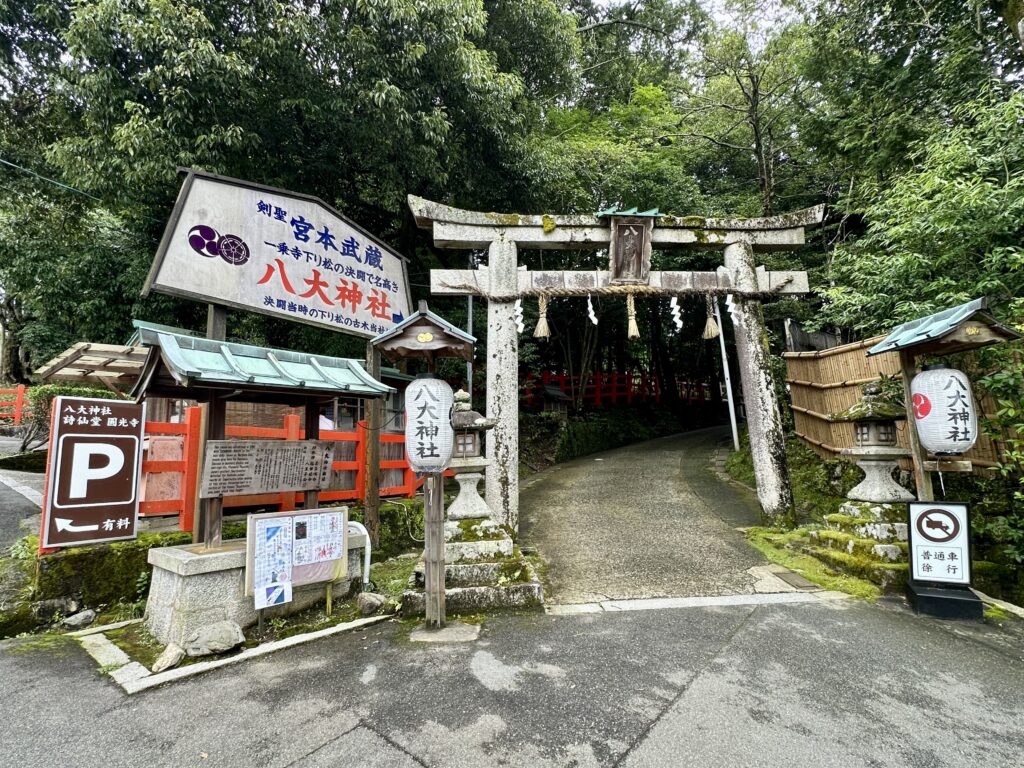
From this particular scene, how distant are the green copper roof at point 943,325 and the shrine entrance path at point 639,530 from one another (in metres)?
2.97

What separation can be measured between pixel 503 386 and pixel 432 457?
266cm

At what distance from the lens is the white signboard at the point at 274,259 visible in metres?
4.77


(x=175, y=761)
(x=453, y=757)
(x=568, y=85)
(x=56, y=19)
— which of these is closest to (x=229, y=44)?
(x=56, y=19)

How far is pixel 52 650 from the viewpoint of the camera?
3633 millimetres

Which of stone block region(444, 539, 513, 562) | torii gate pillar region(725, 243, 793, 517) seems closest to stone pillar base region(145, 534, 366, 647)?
stone block region(444, 539, 513, 562)

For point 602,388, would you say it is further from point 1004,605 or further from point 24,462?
point 24,462

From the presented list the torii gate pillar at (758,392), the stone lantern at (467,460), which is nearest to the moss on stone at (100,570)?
the stone lantern at (467,460)

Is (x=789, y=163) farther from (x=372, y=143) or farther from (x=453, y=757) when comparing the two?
(x=453, y=757)

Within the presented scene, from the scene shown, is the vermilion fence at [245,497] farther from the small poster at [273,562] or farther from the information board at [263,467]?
the small poster at [273,562]

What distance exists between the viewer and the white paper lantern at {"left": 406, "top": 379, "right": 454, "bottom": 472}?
13.5 feet

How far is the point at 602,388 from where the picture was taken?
1828 cm

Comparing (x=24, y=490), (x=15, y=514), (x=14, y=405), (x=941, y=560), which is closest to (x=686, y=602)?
(x=941, y=560)

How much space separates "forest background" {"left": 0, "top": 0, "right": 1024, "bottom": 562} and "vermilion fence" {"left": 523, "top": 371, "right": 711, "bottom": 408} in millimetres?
2835

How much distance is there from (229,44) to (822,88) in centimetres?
1188
